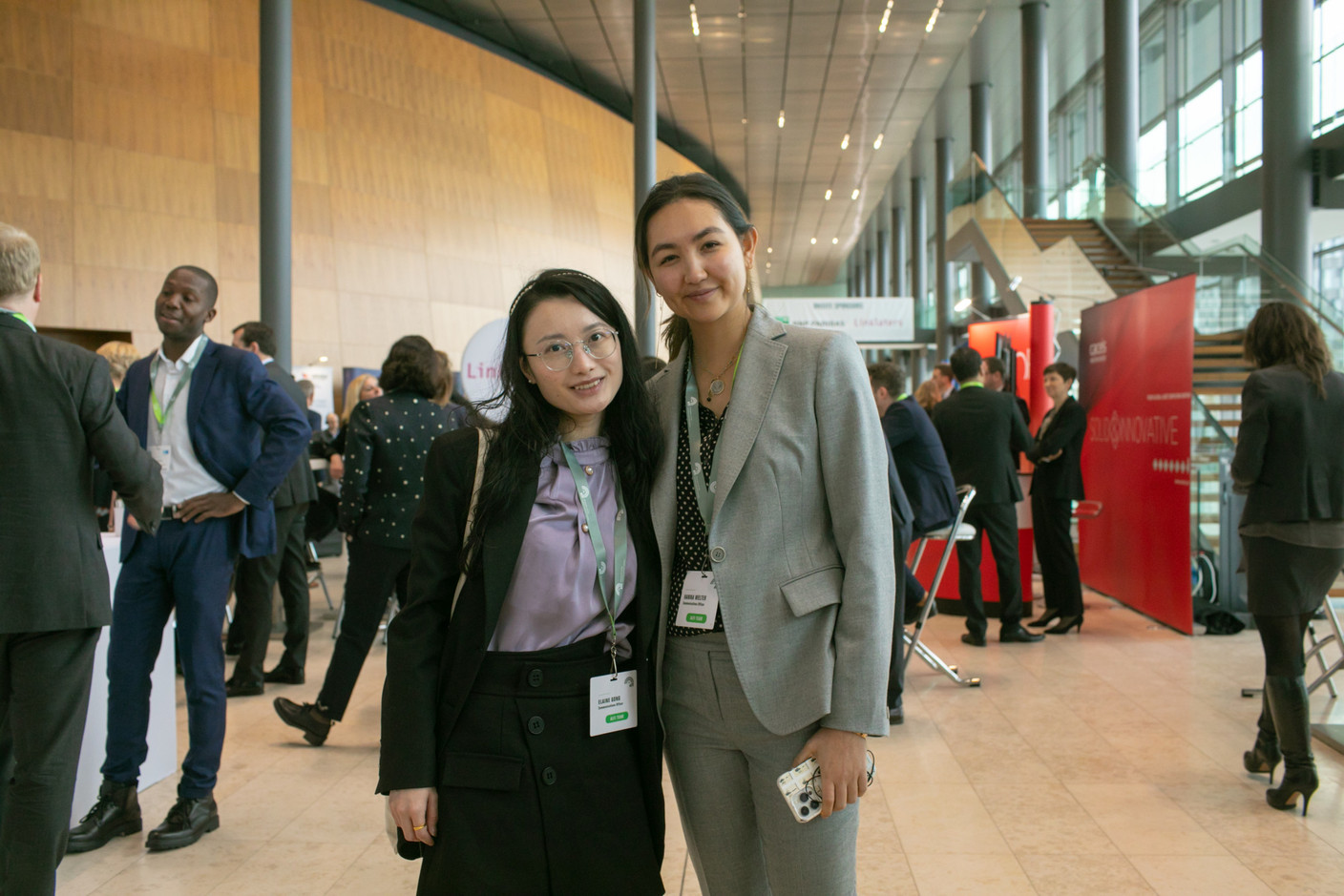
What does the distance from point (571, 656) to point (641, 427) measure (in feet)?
1.23

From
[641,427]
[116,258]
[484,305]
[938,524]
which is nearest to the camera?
[641,427]

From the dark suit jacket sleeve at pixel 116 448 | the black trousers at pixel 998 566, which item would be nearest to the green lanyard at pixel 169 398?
the dark suit jacket sleeve at pixel 116 448

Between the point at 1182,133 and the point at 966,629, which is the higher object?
the point at 1182,133

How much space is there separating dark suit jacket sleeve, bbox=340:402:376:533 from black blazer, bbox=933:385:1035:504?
3.47 meters

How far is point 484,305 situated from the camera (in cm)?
1412

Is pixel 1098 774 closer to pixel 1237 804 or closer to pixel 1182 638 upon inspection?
pixel 1237 804

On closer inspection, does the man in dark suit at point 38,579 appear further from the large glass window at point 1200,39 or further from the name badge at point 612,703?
the large glass window at point 1200,39

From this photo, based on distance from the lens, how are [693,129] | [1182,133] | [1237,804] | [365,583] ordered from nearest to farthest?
[1237,804] < [365,583] < [1182,133] < [693,129]

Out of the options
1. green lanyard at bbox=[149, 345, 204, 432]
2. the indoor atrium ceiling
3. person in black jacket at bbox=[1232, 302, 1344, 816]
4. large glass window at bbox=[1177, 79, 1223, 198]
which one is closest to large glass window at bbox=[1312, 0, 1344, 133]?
large glass window at bbox=[1177, 79, 1223, 198]

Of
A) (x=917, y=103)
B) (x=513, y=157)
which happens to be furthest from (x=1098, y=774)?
(x=917, y=103)

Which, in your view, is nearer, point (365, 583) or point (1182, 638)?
point (365, 583)

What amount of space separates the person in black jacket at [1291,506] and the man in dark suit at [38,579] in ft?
11.4

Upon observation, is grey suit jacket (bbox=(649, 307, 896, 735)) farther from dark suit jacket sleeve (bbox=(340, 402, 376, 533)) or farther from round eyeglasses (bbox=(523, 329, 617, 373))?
dark suit jacket sleeve (bbox=(340, 402, 376, 533))

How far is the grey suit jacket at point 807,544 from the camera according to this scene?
4.71ft
